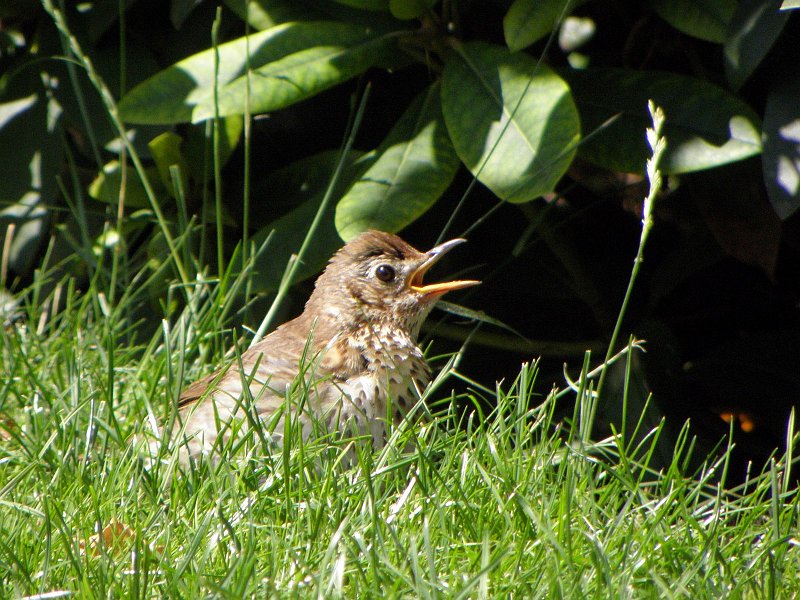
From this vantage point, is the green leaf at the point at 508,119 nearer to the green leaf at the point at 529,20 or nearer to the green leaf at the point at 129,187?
the green leaf at the point at 529,20

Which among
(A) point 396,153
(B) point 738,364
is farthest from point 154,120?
(B) point 738,364

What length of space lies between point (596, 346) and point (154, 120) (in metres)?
1.66

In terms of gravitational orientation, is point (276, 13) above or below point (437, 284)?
above

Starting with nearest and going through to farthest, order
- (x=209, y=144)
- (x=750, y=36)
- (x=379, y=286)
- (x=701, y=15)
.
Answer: (x=750, y=36), (x=701, y=15), (x=379, y=286), (x=209, y=144)

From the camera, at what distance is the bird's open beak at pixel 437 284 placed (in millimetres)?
3580

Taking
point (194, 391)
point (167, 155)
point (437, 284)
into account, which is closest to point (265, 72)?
point (167, 155)

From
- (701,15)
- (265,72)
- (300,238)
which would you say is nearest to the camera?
(701,15)

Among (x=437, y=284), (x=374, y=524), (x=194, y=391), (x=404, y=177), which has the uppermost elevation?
(x=404, y=177)

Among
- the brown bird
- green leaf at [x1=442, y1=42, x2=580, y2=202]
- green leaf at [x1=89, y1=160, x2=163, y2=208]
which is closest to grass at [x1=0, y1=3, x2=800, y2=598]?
the brown bird

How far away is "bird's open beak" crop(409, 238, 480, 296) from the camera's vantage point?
11.7 feet

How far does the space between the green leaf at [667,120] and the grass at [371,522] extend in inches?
39.8

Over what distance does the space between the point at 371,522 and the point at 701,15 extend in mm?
1904

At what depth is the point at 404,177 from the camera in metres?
3.48

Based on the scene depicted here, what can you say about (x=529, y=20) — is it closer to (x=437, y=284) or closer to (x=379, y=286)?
(x=437, y=284)
